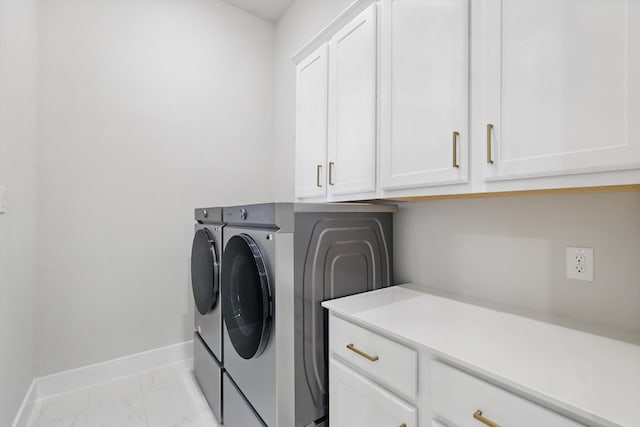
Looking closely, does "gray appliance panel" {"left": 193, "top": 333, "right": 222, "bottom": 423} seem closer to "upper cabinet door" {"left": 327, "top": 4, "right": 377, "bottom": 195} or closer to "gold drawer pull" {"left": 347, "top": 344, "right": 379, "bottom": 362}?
"gold drawer pull" {"left": 347, "top": 344, "right": 379, "bottom": 362}

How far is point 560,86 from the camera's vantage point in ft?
2.70

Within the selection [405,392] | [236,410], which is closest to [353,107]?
[405,392]

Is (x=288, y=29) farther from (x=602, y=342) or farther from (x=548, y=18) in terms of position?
(x=602, y=342)

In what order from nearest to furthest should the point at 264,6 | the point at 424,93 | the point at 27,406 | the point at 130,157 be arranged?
1. the point at 424,93
2. the point at 27,406
3. the point at 130,157
4. the point at 264,6

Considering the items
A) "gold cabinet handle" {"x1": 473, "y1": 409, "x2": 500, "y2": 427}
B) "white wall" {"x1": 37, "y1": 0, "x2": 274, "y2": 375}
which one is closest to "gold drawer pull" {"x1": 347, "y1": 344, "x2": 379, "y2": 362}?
"gold cabinet handle" {"x1": 473, "y1": 409, "x2": 500, "y2": 427}

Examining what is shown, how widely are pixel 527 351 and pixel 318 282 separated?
775mm

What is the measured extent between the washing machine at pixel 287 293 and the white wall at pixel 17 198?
103 centimetres

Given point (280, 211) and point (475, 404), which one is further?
point (280, 211)

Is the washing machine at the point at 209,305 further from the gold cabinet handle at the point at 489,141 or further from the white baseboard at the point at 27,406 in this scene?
the gold cabinet handle at the point at 489,141

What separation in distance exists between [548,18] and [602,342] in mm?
980

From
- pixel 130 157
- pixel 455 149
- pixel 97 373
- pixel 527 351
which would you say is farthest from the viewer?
pixel 130 157

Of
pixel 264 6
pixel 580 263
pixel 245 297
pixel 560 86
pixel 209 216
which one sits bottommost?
pixel 245 297

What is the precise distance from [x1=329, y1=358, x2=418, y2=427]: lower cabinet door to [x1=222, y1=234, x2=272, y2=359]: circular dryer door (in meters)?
0.35

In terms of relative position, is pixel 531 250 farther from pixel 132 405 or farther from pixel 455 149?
pixel 132 405
